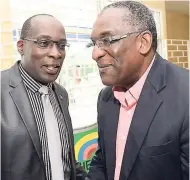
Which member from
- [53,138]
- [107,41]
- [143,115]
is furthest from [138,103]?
[53,138]

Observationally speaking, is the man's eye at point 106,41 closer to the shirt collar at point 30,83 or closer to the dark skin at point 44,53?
the dark skin at point 44,53

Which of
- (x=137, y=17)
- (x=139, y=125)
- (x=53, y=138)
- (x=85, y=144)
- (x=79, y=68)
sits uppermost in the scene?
(x=137, y=17)

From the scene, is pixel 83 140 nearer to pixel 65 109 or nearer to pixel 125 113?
pixel 65 109

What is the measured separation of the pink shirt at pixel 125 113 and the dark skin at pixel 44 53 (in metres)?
0.42

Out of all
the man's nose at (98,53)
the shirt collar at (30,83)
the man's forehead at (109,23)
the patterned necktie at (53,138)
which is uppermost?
the man's forehead at (109,23)

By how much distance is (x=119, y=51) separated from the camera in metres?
1.16

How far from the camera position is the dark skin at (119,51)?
1163 millimetres

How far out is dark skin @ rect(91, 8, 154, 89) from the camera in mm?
1163

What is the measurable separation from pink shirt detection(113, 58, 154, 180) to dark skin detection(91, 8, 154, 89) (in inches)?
2.0

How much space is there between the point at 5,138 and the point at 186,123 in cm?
79

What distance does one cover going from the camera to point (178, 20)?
5.14 metres

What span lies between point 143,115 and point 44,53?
0.62 meters

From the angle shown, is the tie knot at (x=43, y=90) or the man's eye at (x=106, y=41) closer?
the man's eye at (x=106, y=41)

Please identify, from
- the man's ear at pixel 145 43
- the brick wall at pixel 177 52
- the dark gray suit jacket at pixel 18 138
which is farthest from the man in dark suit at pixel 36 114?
the brick wall at pixel 177 52
